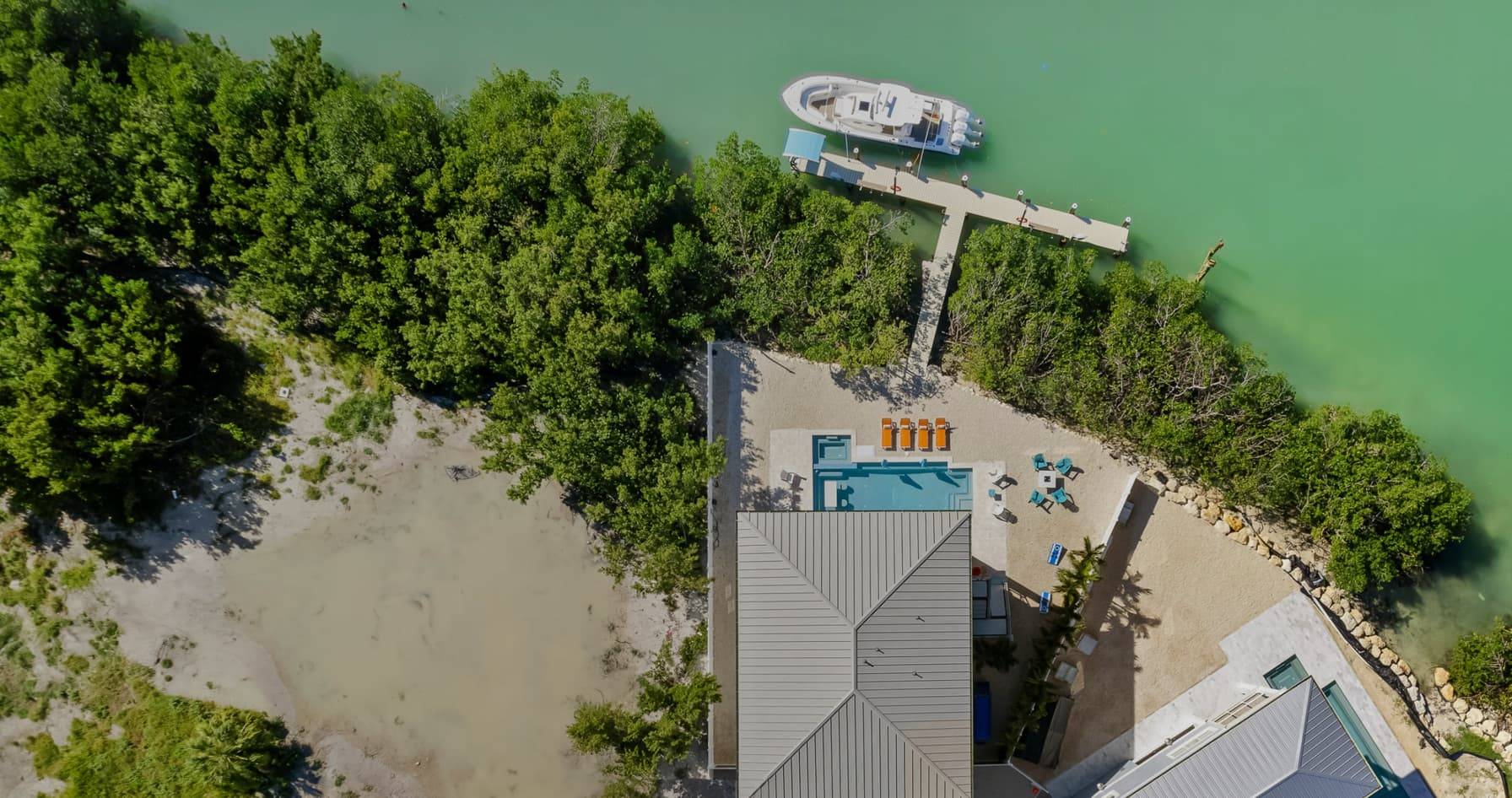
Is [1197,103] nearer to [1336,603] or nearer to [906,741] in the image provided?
[1336,603]

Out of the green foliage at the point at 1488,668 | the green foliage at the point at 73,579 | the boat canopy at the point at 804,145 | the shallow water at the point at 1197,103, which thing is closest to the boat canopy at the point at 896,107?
the shallow water at the point at 1197,103

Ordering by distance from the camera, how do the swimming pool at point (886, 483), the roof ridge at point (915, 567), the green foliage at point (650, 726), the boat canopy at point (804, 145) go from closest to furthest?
1. the roof ridge at point (915, 567)
2. the green foliage at point (650, 726)
3. the swimming pool at point (886, 483)
4. the boat canopy at point (804, 145)

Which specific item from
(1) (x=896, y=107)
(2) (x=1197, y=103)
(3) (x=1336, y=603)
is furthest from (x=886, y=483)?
(2) (x=1197, y=103)

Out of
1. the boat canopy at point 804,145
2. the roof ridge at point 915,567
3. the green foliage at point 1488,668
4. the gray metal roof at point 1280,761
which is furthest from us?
the boat canopy at point 804,145

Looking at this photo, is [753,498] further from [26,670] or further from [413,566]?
[26,670]

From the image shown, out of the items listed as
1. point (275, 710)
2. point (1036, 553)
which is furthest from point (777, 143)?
point (275, 710)

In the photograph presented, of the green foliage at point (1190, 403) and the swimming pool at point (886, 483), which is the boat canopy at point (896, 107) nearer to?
the green foliage at point (1190, 403)

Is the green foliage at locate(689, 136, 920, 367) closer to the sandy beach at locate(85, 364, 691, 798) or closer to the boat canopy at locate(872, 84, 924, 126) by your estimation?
the boat canopy at locate(872, 84, 924, 126)
